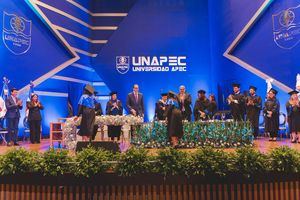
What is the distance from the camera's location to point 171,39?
1389cm

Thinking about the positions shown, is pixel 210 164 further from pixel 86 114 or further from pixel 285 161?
pixel 86 114

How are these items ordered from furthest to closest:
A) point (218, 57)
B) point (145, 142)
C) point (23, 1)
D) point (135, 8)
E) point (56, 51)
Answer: point (135, 8), point (218, 57), point (56, 51), point (23, 1), point (145, 142)

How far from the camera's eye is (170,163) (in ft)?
12.3

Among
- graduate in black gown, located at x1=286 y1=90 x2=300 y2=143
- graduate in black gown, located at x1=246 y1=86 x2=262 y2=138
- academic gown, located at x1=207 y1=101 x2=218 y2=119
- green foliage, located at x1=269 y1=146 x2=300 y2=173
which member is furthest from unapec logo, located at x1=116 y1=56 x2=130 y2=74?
green foliage, located at x1=269 y1=146 x2=300 y2=173

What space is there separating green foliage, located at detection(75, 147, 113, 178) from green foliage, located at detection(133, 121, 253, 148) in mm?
3817

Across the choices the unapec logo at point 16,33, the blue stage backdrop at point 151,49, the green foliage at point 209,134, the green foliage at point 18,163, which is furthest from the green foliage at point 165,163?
the blue stage backdrop at point 151,49

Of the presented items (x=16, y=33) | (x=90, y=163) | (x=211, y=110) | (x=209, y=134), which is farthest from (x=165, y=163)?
(x=16, y=33)

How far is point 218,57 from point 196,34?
1.63m

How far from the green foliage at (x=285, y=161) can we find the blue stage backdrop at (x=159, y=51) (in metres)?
9.96

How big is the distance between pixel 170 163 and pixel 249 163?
96cm

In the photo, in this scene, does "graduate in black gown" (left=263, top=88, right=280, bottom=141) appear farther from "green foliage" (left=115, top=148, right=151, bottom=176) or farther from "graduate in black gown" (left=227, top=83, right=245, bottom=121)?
"green foliage" (left=115, top=148, right=151, bottom=176)

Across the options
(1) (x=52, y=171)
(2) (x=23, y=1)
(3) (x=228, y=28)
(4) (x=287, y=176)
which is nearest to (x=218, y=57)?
(3) (x=228, y=28)

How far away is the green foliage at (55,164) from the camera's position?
147 inches

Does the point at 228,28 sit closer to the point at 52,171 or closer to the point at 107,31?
the point at 107,31
